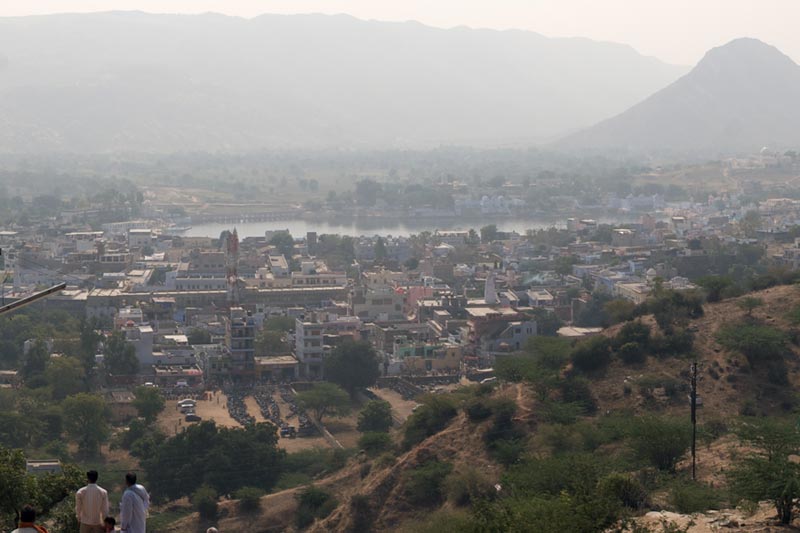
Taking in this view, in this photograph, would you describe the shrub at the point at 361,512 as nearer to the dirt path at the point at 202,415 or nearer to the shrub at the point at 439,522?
the shrub at the point at 439,522

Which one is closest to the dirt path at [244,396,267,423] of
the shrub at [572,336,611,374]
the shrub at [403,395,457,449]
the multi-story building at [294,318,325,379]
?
the multi-story building at [294,318,325,379]

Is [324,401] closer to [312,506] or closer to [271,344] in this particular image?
[271,344]

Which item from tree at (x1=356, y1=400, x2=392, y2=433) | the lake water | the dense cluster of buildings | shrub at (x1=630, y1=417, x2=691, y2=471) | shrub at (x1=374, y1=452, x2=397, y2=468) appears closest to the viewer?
shrub at (x1=630, y1=417, x2=691, y2=471)

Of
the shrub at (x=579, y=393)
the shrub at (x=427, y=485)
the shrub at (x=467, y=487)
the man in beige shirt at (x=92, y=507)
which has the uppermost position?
the man in beige shirt at (x=92, y=507)

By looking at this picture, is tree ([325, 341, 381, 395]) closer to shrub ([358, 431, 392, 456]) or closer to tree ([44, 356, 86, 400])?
tree ([44, 356, 86, 400])

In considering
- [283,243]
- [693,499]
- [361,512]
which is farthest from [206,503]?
[283,243]

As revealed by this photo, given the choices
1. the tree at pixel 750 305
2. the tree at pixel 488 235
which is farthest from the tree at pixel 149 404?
the tree at pixel 488 235
